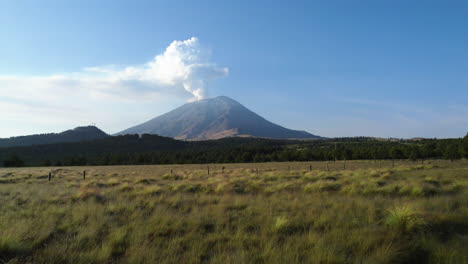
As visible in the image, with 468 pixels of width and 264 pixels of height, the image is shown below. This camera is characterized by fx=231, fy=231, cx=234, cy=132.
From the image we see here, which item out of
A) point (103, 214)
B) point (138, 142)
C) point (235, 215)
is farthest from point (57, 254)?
point (138, 142)

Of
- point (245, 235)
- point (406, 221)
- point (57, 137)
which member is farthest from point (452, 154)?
point (57, 137)

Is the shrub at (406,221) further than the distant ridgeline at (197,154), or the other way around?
the distant ridgeline at (197,154)

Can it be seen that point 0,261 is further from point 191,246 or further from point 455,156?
point 455,156

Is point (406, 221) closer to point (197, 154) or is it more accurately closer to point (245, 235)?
point (245, 235)

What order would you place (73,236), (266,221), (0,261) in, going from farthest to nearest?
(266,221)
(73,236)
(0,261)

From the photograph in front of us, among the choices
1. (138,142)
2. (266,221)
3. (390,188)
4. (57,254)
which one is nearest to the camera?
(57,254)

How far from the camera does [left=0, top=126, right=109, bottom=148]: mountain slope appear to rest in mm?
121000

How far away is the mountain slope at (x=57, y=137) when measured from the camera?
397 feet

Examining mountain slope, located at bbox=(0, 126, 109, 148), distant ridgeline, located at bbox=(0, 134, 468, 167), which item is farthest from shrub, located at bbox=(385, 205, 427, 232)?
mountain slope, located at bbox=(0, 126, 109, 148)

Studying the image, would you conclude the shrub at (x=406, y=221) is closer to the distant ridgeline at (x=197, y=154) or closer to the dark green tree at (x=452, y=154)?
the distant ridgeline at (x=197, y=154)

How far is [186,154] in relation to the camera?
265ft

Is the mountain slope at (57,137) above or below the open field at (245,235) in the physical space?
above

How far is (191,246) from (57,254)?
2.22 metres

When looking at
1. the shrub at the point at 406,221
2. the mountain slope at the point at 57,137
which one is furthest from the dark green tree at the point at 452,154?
the mountain slope at the point at 57,137
